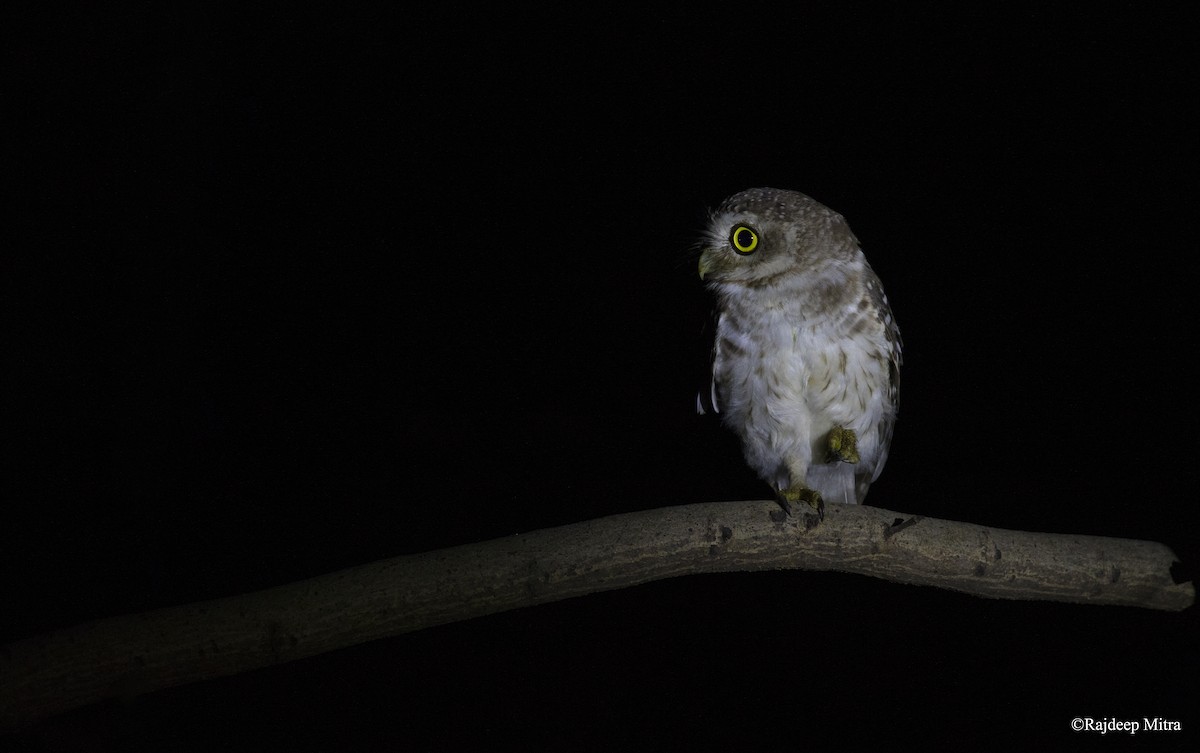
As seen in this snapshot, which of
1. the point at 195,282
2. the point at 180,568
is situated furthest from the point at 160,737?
the point at 195,282

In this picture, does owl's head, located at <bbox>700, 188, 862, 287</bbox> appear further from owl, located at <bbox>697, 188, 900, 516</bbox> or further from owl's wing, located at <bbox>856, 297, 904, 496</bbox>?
owl's wing, located at <bbox>856, 297, 904, 496</bbox>

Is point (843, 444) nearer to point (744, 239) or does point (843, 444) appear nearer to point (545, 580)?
point (744, 239)

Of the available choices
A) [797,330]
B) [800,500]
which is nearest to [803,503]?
[800,500]

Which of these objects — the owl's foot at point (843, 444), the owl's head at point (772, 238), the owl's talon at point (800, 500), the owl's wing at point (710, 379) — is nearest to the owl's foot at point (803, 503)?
the owl's talon at point (800, 500)

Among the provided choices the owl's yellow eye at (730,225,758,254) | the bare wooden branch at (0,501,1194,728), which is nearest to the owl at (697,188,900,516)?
the owl's yellow eye at (730,225,758,254)

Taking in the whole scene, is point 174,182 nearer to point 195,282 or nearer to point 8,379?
point 195,282

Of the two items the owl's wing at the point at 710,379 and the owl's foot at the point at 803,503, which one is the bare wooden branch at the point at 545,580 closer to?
the owl's foot at the point at 803,503
